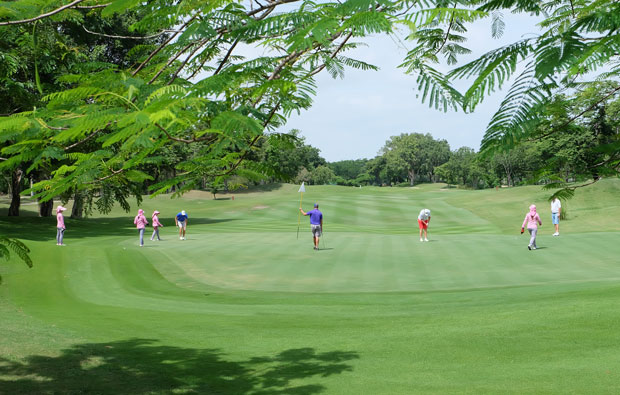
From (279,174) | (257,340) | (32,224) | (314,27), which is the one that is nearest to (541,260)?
(257,340)

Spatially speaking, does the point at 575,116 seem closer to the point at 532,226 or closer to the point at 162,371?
the point at 162,371

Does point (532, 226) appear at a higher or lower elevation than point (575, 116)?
lower

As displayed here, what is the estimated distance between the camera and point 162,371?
7.90 meters

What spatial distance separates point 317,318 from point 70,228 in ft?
100

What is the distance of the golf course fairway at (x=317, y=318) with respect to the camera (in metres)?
7.49

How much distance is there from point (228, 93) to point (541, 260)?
17.7 meters

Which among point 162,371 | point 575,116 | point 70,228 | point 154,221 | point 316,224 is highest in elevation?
point 575,116

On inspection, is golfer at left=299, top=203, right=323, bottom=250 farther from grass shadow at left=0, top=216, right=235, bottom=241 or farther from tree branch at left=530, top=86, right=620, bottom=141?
tree branch at left=530, top=86, right=620, bottom=141

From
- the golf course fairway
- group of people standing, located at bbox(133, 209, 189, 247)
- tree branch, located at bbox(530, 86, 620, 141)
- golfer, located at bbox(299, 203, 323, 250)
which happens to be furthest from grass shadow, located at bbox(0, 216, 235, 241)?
tree branch, located at bbox(530, 86, 620, 141)

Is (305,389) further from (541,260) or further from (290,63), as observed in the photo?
(541,260)

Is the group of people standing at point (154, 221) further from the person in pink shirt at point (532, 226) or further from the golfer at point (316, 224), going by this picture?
the person in pink shirt at point (532, 226)

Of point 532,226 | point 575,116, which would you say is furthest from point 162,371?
A: point 532,226

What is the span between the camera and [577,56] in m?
2.14

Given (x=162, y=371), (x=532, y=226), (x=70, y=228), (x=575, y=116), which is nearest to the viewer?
(x=575, y=116)
